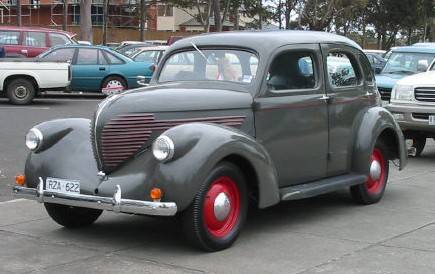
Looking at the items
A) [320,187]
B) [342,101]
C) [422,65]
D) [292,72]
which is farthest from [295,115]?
[422,65]

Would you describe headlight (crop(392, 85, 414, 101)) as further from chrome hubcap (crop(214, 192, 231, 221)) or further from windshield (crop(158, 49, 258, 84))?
chrome hubcap (crop(214, 192, 231, 221))

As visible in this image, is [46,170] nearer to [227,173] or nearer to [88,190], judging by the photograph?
[88,190]

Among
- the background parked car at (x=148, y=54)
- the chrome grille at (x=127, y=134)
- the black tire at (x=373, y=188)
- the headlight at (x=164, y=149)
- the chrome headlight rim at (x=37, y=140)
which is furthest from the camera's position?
the background parked car at (x=148, y=54)

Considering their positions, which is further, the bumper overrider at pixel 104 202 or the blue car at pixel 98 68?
the blue car at pixel 98 68

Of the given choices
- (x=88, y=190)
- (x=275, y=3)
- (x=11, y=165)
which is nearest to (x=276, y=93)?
(x=88, y=190)

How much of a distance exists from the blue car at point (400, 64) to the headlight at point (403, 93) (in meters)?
3.34

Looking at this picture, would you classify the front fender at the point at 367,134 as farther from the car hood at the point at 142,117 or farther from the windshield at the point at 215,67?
the car hood at the point at 142,117

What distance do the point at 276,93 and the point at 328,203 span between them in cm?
184

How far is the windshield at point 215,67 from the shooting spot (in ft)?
21.9

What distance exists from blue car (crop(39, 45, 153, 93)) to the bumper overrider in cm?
1332

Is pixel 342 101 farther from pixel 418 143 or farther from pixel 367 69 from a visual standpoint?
pixel 418 143

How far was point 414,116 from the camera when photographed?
1107 centimetres

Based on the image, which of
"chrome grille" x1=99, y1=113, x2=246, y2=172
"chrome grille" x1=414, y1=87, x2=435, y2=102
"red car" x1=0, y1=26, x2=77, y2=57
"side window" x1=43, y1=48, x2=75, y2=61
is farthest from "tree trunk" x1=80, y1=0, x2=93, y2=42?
"chrome grille" x1=99, y1=113, x2=246, y2=172

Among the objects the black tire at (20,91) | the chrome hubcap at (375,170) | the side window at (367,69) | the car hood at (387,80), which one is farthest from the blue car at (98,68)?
the chrome hubcap at (375,170)
